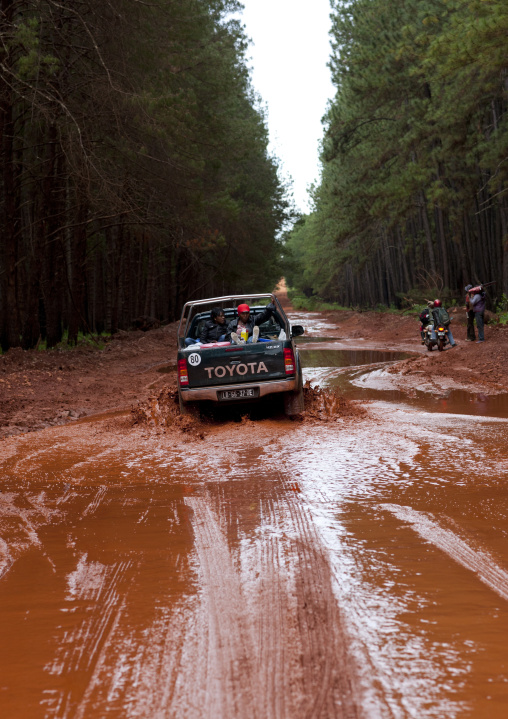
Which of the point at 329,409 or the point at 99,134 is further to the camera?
the point at 99,134

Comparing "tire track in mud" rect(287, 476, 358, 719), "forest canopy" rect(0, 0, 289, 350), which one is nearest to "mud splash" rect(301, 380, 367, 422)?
"tire track in mud" rect(287, 476, 358, 719)

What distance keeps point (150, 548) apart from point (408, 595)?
6.14 ft

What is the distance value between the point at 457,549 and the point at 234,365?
19.1 feet

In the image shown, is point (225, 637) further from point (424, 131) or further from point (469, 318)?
point (424, 131)

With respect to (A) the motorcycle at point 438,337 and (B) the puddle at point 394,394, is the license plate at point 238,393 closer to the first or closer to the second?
(B) the puddle at point 394,394

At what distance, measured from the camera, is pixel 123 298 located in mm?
33969

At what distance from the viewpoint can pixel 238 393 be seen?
398 inches

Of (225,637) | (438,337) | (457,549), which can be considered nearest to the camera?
(225,637)

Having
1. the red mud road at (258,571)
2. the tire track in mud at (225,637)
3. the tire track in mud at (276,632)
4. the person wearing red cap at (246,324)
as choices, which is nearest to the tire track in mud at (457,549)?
the red mud road at (258,571)

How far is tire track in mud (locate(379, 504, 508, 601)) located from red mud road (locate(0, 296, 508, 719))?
0.06ft

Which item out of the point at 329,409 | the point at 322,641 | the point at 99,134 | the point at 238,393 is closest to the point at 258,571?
the point at 322,641

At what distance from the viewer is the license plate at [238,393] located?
1007 cm

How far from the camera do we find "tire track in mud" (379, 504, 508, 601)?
407cm

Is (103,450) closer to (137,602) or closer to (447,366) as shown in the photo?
(137,602)
